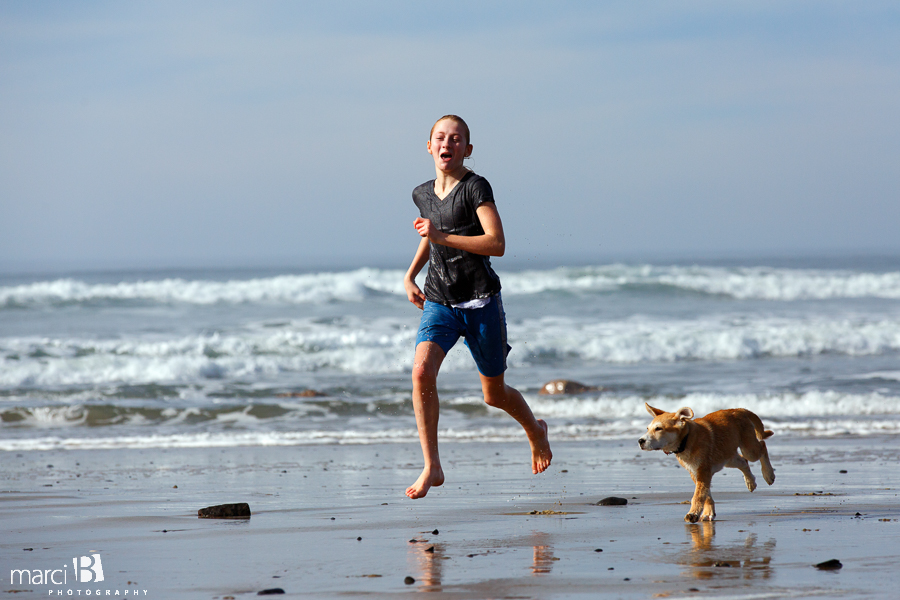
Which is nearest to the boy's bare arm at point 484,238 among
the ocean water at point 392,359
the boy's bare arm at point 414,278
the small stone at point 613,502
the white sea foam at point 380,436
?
the boy's bare arm at point 414,278

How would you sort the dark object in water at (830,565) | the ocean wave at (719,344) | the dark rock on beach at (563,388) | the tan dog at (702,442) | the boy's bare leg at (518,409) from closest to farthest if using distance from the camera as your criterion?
the dark object in water at (830,565), the tan dog at (702,442), the boy's bare leg at (518,409), the dark rock on beach at (563,388), the ocean wave at (719,344)

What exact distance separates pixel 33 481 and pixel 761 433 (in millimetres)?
5485

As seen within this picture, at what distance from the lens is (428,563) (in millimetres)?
3824

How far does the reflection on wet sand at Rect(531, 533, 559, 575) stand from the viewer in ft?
12.1

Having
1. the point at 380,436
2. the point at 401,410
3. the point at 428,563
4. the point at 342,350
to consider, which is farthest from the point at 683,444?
the point at 342,350

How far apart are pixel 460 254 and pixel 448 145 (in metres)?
0.59

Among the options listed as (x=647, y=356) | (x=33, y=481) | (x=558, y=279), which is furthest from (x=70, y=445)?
(x=558, y=279)

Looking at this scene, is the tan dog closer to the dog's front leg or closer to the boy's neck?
the dog's front leg

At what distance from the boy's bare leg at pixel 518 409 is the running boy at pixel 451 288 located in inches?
3.4

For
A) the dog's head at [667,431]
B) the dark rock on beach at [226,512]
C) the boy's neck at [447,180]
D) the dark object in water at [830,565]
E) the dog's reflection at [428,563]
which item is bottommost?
the dark object in water at [830,565]

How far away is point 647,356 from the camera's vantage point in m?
16.5

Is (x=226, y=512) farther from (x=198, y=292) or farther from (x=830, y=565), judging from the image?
(x=198, y=292)

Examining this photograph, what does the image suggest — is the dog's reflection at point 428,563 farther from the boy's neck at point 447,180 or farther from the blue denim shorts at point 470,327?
the boy's neck at point 447,180
